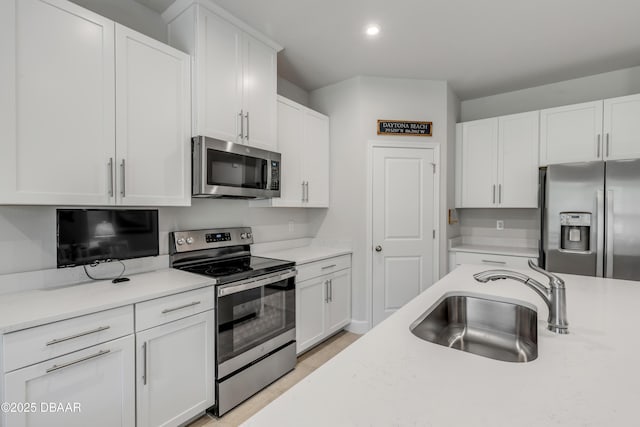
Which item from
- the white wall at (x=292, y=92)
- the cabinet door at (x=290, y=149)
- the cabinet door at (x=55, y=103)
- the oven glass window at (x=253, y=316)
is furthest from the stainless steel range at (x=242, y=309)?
the white wall at (x=292, y=92)

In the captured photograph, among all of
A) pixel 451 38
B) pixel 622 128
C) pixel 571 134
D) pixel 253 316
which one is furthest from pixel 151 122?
pixel 622 128

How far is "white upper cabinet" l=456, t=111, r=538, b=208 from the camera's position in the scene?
3254mm

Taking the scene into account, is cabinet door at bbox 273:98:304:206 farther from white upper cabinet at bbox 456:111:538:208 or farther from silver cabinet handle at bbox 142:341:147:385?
white upper cabinet at bbox 456:111:538:208

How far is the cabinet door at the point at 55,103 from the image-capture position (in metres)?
1.39

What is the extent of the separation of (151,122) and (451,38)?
A: 7.91 ft

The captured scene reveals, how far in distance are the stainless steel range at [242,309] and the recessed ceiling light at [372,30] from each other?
197 centimetres

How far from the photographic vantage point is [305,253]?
9.86ft

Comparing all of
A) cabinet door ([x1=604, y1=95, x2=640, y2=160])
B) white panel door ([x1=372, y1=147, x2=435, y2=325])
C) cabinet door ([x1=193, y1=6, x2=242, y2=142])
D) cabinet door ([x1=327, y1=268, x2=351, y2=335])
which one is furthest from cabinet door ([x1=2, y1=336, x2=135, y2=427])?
cabinet door ([x1=604, y1=95, x2=640, y2=160])

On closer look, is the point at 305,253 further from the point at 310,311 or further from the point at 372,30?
the point at 372,30

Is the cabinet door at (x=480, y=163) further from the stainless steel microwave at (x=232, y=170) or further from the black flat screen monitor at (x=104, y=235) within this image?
the black flat screen monitor at (x=104, y=235)

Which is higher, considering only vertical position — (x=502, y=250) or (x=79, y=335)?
(x=502, y=250)

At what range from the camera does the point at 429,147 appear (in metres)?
3.31

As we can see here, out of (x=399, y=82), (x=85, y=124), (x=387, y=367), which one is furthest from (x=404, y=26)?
(x=387, y=367)

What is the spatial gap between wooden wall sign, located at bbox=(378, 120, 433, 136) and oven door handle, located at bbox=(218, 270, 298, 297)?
71.8 inches
